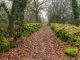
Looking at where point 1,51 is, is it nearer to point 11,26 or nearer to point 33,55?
point 33,55

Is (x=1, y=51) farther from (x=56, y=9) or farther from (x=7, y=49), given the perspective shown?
(x=56, y=9)

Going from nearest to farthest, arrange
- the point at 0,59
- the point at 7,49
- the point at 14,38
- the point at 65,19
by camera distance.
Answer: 1. the point at 0,59
2. the point at 7,49
3. the point at 14,38
4. the point at 65,19

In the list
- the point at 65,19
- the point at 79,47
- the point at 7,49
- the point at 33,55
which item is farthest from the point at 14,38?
the point at 65,19

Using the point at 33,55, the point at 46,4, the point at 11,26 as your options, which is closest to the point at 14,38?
the point at 11,26

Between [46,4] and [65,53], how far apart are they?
42.4 metres

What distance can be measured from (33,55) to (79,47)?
2723mm

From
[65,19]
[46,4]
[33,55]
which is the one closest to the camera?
[33,55]

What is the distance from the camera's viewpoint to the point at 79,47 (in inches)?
336

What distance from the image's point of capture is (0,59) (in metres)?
7.43

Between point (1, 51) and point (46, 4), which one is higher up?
point (46, 4)

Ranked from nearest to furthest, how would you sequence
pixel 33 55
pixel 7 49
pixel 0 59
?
pixel 0 59, pixel 33 55, pixel 7 49

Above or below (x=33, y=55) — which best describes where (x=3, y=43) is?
above

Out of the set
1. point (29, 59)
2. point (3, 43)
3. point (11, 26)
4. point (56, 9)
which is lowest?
point (29, 59)

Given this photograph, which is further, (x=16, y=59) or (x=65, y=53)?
(x=65, y=53)
